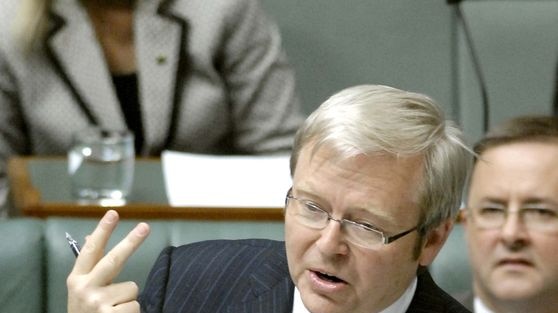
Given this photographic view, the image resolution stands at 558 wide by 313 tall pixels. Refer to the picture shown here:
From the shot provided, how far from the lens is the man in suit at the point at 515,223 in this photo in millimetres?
1905

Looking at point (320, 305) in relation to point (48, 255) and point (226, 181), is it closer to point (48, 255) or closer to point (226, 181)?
point (48, 255)

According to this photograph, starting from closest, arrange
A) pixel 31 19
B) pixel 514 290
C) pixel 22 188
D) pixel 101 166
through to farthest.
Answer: pixel 514 290 < pixel 22 188 < pixel 101 166 < pixel 31 19

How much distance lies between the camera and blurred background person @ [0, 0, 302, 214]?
9.30ft

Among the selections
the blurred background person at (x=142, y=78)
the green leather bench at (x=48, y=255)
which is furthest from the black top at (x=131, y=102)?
the green leather bench at (x=48, y=255)

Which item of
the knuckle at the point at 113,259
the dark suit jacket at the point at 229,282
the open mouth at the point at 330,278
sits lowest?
the dark suit jacket at the point at 229,282

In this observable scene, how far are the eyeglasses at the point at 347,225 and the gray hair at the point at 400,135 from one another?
0.06 metres

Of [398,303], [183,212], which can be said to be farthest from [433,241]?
[183,212]

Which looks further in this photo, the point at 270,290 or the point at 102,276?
the point at 270,290

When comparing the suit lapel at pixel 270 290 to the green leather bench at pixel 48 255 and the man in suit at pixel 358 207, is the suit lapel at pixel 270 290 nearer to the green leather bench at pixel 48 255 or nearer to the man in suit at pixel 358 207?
the man in suit at pixel 358 207

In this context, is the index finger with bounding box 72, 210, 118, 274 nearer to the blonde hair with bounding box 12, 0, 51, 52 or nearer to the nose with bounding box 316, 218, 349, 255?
the nose with bounding box 316, 218, 349, 255

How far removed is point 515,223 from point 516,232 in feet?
0.04

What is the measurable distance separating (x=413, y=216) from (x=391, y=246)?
0.15 ft

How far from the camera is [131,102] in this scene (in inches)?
114

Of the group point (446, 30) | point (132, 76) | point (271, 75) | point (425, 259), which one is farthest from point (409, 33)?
point (425, 259)
